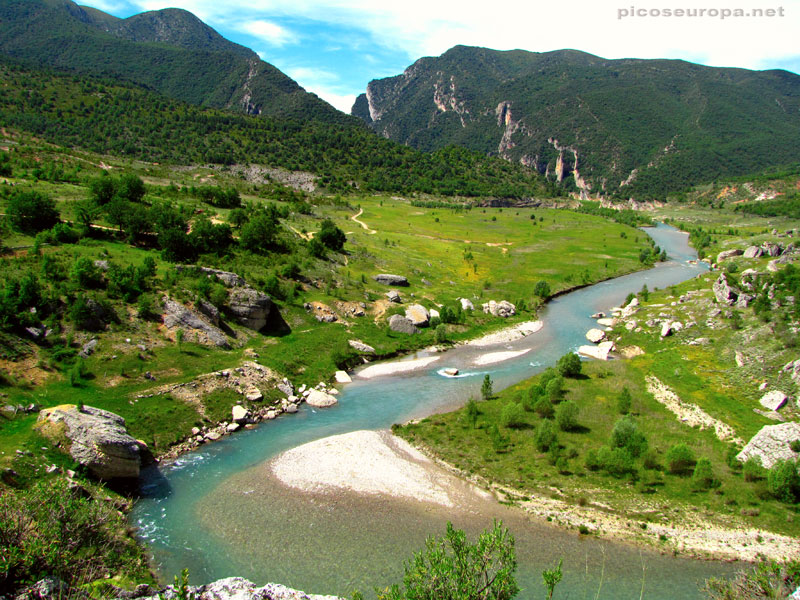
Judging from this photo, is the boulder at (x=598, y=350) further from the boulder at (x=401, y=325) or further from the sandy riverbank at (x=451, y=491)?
the sandy riverbank at (x=451, y=491)

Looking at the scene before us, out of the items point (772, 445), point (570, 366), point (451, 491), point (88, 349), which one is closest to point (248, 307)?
point (88, 349)

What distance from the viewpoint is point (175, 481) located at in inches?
1252

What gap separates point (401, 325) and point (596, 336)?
2724cm

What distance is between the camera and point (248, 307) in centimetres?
5369

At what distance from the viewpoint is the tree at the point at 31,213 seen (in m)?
51.4

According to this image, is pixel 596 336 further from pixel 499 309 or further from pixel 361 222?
pixel 361 222

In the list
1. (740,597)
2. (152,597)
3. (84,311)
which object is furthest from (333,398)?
(740,597)

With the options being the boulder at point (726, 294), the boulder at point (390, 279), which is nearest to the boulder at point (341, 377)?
the boulder at point (390, 279)

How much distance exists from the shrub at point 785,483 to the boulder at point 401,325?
40.3 m

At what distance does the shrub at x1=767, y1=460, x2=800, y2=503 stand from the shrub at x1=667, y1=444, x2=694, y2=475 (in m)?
4.68

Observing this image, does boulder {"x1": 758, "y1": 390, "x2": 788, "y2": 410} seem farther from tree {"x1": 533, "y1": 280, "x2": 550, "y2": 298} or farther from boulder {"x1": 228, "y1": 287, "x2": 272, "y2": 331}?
boulder {"x1": 228, "y1": 287, "x2": 272, "y2": 331}

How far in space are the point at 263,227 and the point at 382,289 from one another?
2073 cm

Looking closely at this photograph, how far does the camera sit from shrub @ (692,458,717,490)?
31203 mm

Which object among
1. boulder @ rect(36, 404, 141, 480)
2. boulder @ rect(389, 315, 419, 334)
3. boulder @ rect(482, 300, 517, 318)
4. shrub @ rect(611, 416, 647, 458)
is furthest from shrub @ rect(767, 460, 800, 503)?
boulder @ rect(482, 300, 517, 318)
